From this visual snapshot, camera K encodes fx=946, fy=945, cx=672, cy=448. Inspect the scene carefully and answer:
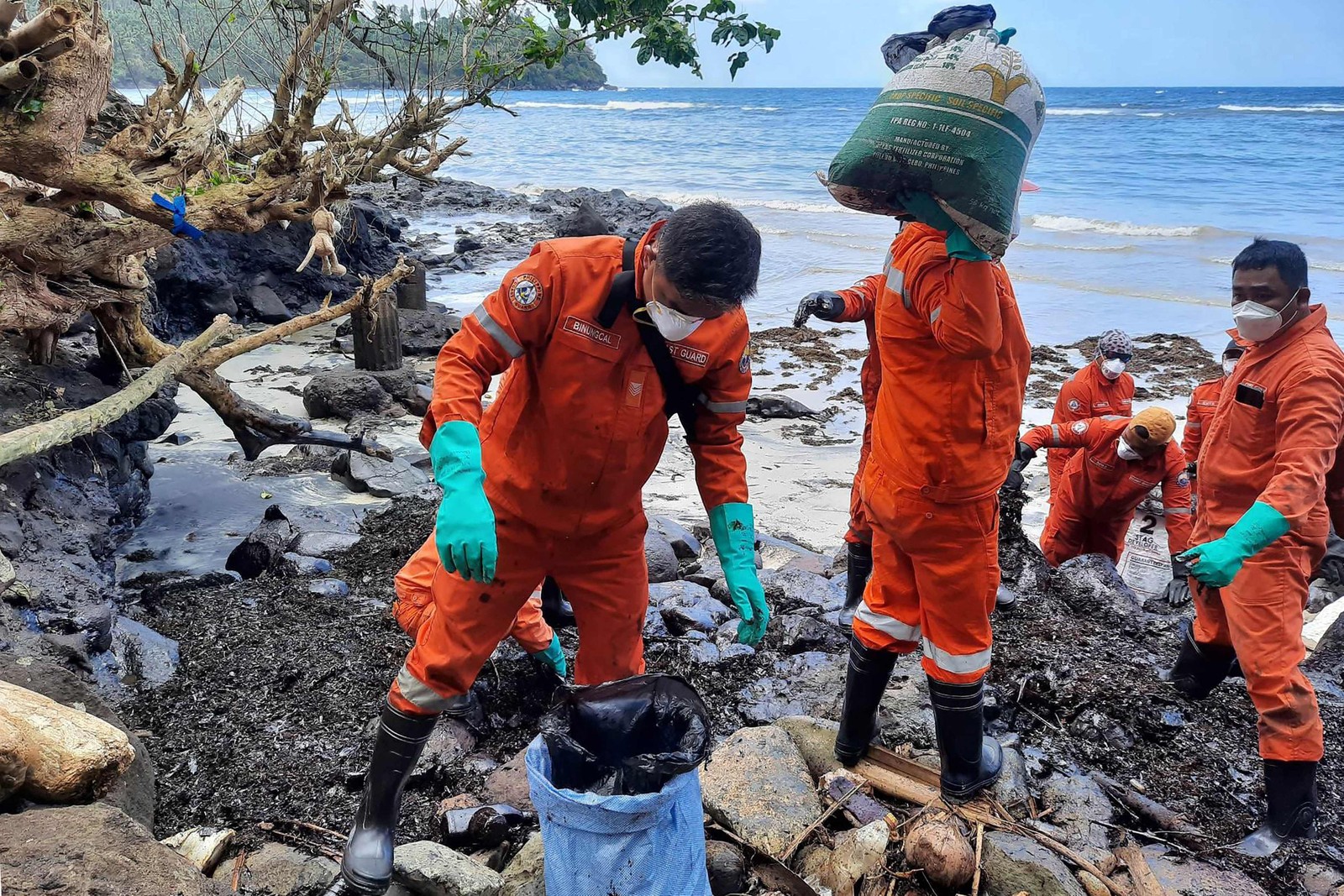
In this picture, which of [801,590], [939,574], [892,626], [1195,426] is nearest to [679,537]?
[801,590]

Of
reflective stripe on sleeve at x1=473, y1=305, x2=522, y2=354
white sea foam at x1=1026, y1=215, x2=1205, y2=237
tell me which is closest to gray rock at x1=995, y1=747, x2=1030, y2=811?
reflective stripe on sleeve at x1=473, y1=305, x2=522, y2=354

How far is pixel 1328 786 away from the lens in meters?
3.22

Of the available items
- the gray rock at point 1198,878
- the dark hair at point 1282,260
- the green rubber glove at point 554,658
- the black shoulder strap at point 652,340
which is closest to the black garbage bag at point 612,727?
the black shoulder strap at point 652,340

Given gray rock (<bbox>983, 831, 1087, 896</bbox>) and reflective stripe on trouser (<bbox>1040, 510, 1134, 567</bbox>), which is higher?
gray rock (<bbox>983, 831, 1087, 896</bbox>)

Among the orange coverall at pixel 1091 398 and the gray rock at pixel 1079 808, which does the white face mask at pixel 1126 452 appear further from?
the gray rock at pixel 1079 808

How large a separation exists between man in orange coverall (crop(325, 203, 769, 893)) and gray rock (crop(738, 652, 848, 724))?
1.05 metres

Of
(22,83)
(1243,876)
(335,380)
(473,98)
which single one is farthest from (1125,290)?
(22,83)

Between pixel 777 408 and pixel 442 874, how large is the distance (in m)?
6.17

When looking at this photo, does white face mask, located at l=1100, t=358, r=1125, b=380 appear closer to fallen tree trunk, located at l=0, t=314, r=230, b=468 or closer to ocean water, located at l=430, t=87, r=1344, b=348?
fallen tree trunk, located at l=0, t=314, r=230, b=468

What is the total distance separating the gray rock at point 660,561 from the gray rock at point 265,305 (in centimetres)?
741

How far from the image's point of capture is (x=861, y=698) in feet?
9.59

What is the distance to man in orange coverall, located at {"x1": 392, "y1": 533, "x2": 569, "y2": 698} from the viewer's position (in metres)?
3.03

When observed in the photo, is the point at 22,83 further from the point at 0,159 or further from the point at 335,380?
the point at 335,380

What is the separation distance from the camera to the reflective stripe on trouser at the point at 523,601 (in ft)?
8.03
